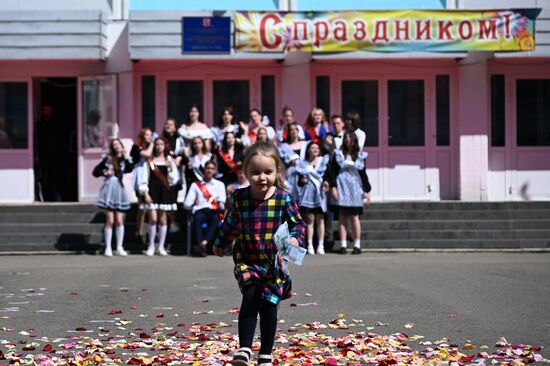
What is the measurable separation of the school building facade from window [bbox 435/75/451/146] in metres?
0.02

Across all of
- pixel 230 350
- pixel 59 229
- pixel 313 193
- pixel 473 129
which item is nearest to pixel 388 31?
pixel 473 129

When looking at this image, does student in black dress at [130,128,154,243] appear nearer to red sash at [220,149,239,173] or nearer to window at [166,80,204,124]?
red sash at [220,149,239,173]

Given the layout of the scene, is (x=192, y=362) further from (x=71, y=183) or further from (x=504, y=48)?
(x=71, y=183)

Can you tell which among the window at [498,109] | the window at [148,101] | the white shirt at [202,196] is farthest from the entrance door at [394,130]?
the white shirt at [202,196]

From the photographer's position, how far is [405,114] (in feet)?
83.5

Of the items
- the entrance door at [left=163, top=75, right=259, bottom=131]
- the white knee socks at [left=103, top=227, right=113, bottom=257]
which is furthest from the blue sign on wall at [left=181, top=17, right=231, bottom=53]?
the white knee socks at [left=103, top=227, right=113, bottom=257]

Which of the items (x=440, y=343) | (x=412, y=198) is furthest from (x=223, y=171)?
(x=440, y=343)

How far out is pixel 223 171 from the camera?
20.4m

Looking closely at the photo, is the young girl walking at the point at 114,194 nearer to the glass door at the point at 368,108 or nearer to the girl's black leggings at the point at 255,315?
the glass door at the point at 368,108

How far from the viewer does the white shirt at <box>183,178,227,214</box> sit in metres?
19.6

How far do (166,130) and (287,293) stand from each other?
42.6ft

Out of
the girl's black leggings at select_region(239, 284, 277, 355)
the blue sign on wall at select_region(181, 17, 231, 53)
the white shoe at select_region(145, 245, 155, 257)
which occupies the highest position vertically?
the blue sign on wall at select_region(181, 17, 231, 53)

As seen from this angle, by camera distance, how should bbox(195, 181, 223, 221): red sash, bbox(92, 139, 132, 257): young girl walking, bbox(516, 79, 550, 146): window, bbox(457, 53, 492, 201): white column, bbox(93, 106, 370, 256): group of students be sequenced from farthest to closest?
1. bbox(516, 79, 550, 146): window
2. bbox(457, 53, 492, 201): white column
3. bbox(92, 139, 132, 257): young girl walking
4. bbox(93, 106, 370, 256): group of students
5. bbox(195, 181, 223, 221): red sash

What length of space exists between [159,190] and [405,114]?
Answer: 7.39 metres
